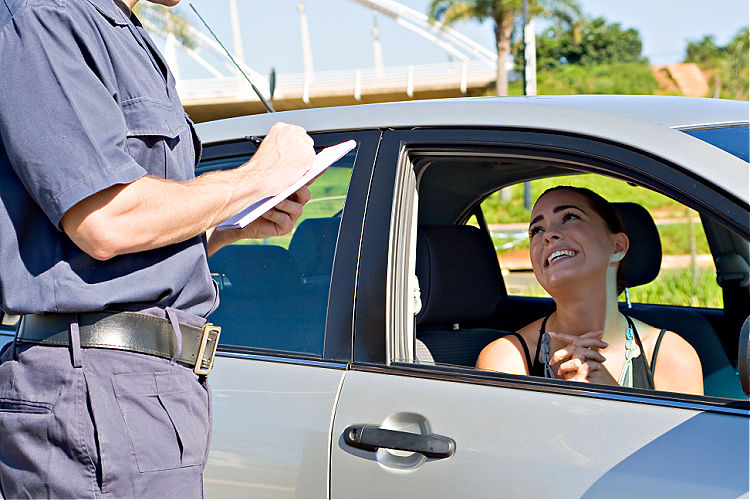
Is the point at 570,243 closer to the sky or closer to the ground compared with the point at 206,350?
closer to the sky

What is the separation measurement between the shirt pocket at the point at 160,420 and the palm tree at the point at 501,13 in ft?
88.3

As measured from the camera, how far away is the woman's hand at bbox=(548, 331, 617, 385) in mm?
1951

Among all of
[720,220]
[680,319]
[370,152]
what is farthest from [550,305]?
[720,220]

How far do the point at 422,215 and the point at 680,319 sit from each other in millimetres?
953

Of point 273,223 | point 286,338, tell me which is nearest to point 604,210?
point 286,338

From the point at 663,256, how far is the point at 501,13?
24888mm

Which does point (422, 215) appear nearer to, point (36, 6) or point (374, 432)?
point (374, 432)

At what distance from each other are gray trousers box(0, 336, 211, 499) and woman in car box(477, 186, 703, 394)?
94 cm

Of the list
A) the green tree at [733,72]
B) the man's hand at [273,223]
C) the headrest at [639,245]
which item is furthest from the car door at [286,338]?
the green tree at [733,72]

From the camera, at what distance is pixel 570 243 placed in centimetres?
226

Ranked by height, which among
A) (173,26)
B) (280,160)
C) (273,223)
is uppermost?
(173,26)

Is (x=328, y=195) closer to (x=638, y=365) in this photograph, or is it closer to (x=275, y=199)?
(x=275, y=199)

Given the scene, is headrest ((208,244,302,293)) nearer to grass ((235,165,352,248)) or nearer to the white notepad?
grass ((235,165,352,248))

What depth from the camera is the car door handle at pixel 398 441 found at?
5.47 feet
